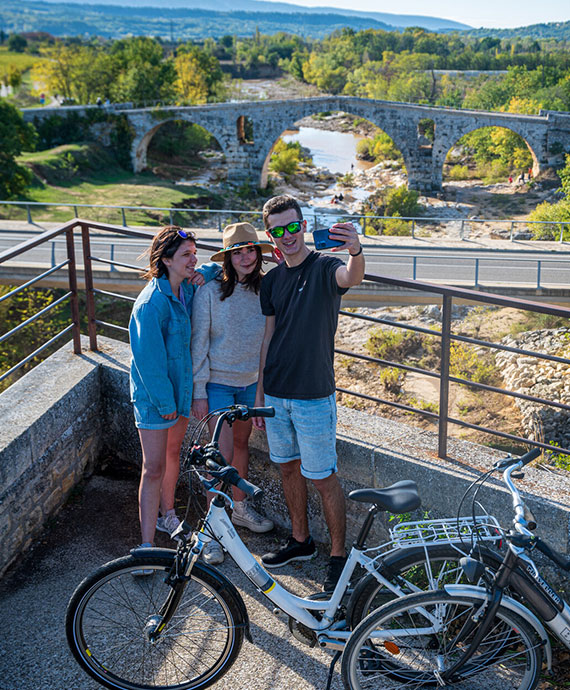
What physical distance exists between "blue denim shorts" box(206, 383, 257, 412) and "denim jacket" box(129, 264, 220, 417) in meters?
0.11

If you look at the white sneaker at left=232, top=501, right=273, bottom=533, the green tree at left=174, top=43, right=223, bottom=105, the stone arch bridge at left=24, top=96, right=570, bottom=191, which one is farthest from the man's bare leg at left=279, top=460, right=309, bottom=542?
the green tree at left=174, top=43, right=223, bottom=105

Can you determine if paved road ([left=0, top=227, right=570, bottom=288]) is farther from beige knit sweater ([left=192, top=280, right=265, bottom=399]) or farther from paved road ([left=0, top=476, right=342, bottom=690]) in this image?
beige knit sweater ([left=192, top=280, right=265, bottom=399])

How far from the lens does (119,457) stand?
468 cm

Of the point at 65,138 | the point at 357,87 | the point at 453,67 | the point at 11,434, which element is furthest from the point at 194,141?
the point at 453,67

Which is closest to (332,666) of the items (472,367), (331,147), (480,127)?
(472,367)

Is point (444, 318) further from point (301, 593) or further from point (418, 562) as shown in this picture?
point (301, 593)

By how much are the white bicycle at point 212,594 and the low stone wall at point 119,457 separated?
0.35m

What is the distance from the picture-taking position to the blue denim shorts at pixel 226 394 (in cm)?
356

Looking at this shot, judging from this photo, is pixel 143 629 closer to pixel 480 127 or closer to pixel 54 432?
pixel 54 432

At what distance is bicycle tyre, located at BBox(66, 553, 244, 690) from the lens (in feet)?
9.25

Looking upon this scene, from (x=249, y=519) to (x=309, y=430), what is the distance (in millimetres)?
969

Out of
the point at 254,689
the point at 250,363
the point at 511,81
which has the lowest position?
the point at 254,689

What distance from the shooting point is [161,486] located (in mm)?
3811

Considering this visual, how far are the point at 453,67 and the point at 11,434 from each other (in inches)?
4625
